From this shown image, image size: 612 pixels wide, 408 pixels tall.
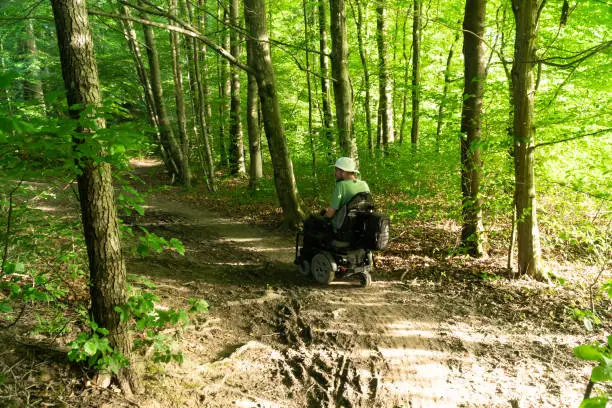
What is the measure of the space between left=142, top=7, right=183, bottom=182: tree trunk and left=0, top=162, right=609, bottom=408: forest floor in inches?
291

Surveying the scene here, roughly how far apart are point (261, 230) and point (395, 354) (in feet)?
19.2

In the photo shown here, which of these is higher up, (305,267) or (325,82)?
(325,82)

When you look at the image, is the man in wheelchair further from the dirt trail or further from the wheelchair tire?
the dirt trail

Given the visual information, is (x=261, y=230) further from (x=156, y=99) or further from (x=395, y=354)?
(x=156, y=99)

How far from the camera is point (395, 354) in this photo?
14.5ft

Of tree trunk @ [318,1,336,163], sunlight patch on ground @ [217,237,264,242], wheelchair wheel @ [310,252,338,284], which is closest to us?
wheelchair wheel @ [310,252,338,284]

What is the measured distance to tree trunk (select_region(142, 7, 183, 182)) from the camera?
1315 centimetres

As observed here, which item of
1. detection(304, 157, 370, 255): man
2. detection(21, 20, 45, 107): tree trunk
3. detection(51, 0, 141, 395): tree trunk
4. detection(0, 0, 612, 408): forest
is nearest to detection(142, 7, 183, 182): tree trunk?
detection(0, 0, 612, 408): forest

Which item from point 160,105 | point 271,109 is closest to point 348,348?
point 271,109

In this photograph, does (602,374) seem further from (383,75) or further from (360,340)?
(383,75)

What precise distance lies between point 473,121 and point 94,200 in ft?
20.2

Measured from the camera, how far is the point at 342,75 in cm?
864

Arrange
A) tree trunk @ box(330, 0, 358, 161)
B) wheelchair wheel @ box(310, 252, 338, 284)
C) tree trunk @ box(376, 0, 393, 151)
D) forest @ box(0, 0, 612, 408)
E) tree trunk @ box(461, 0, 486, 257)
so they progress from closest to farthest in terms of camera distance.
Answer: forest @ box(0, 0, 612, 408)
wheelchair wheel @ box(310, 252, 338, 284)
tree trunk @ box(461, 0, 486, 257)
tree trunk @ box(330, 0, 358, 161)
tree trunk @ box(376, 0, 393, 151)

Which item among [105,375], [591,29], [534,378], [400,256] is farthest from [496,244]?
[105,375]
